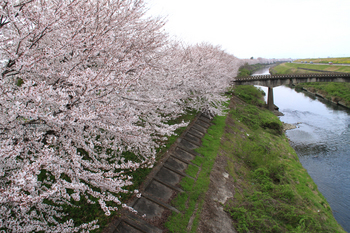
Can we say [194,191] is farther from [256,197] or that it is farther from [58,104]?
[58,104]

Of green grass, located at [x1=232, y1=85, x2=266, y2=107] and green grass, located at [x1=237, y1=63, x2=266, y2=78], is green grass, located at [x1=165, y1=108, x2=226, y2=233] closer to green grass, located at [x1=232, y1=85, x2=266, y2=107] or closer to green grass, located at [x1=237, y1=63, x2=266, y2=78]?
green grass, located at [x1=232, y1=85, x2=266, y2=107]

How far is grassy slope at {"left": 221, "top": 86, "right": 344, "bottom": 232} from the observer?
11.1 m

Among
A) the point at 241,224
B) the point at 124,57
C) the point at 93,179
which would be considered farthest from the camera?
the point at 241,224

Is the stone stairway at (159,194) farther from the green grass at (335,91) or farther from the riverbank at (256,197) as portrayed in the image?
the green grass at (335,91)

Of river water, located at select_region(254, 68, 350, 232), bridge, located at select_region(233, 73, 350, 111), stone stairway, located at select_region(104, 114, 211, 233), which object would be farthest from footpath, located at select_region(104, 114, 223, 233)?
bridge, located at select_region(233, 73, 350, 111)

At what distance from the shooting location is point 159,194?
10586mm

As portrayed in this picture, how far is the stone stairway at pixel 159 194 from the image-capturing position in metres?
8.32

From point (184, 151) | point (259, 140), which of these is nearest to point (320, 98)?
point (259, 140)

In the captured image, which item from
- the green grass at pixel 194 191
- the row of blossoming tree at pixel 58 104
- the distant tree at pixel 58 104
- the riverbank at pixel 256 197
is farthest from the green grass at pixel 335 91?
the row of blossoming tree at pixel 58 104

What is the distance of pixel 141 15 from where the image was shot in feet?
36.4

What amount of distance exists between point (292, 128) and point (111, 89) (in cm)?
3398

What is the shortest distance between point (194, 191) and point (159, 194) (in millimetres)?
2290

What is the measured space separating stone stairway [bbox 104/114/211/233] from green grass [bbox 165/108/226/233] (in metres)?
0.31

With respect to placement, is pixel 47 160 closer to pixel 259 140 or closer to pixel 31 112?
pixel 31 112
